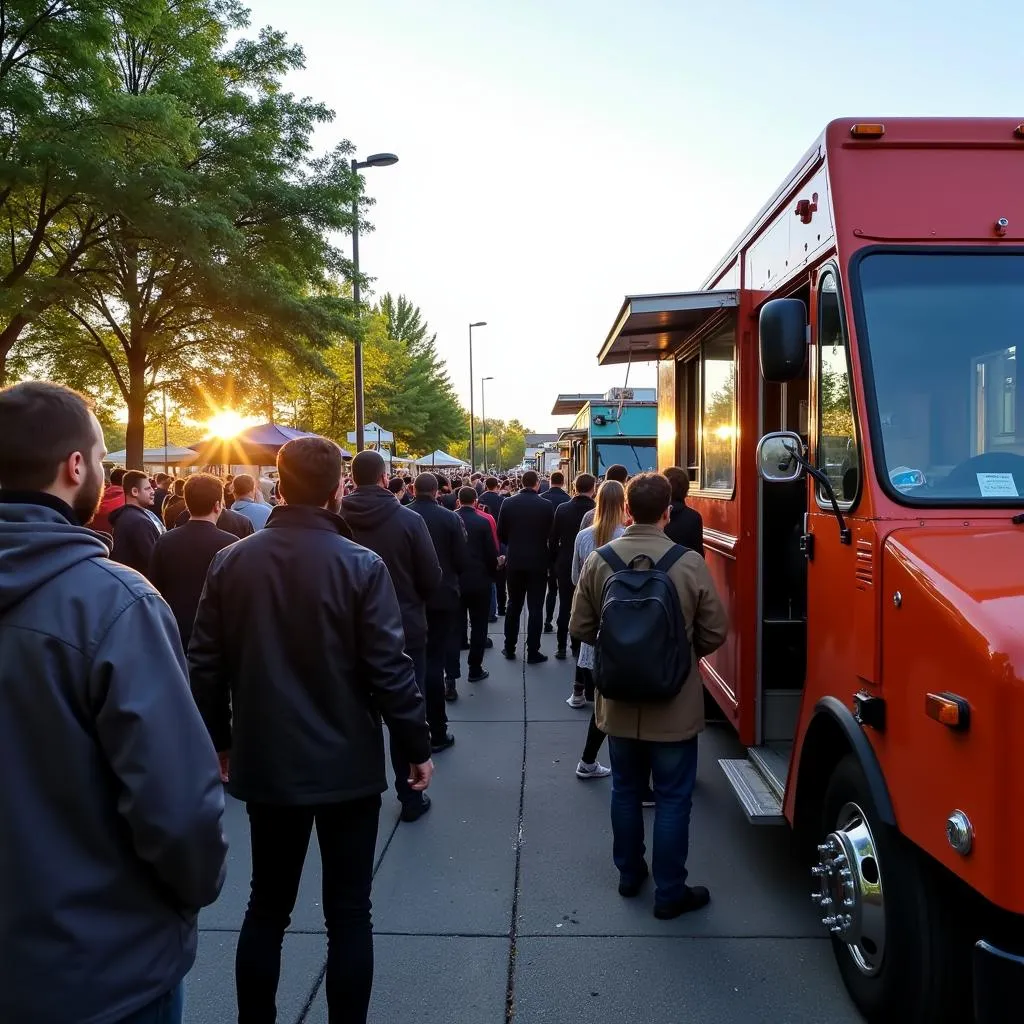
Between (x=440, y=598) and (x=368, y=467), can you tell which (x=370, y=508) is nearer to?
(x=368, y=467)

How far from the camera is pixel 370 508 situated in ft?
17.1

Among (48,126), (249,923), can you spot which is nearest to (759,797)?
(249,923)

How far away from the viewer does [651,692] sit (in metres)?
3.65

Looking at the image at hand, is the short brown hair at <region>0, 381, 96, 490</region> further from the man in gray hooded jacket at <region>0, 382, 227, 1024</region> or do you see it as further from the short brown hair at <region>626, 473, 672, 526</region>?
the short brown hair at <region>626, 473, 672, 526</region>

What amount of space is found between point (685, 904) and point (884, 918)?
1.20m

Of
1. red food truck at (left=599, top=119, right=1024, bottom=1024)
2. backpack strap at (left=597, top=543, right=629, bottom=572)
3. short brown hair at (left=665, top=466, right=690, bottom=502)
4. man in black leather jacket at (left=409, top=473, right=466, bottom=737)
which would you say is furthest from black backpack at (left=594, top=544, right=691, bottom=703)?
man in black leather jacket at (left=409, top=473, right=466, bottom=737)

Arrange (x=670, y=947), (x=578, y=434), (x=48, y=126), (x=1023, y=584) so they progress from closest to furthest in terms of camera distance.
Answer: (x=1023, y=584) → (x=670, y=947) → (x=48, y=126) → (x=578, y=434)

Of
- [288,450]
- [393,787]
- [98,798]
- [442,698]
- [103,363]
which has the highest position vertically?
[103,363]

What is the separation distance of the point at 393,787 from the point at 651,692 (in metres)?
2.66

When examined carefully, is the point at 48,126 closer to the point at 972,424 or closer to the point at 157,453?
the point at 972,424

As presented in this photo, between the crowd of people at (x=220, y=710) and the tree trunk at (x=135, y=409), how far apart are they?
1495 cm

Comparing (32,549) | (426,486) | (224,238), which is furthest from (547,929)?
(224,238)

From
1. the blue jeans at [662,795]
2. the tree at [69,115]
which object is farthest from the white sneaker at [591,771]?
the tree at [69,115]

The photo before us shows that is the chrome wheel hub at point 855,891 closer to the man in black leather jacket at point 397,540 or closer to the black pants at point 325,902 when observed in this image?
the black pants at point 325,902
